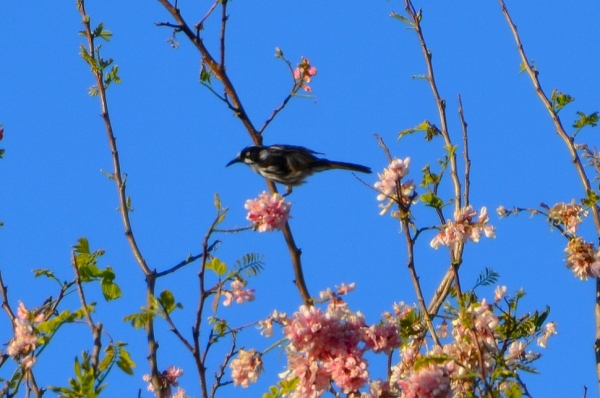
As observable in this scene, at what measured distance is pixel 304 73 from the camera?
6.82 m

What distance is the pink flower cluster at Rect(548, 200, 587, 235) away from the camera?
16.4 feet

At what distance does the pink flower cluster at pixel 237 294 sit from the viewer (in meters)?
4.22

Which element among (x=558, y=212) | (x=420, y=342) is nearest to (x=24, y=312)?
(x=420, y=342)

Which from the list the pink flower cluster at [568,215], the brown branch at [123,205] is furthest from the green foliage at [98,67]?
the pink flower cluster at [568,215]

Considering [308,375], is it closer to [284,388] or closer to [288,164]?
[284,388]

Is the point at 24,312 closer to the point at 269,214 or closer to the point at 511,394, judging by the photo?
the point at 269,214

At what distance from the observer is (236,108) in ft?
17.9

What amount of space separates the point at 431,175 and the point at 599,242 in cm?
100

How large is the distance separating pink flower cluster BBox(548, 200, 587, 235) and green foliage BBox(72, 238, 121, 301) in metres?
2.34

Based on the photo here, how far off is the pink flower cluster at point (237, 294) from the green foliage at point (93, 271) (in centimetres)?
54

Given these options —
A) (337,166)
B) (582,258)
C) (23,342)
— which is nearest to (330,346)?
(23,342)

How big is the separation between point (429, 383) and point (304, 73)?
344 cm

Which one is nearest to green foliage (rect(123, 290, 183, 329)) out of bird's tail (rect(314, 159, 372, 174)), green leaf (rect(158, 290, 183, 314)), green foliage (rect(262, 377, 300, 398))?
green leaf (rect(158, 290, 183, 314))

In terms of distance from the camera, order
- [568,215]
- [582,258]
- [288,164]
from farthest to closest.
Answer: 1. [288,164]
2. [568,215]
3. [582,258]
